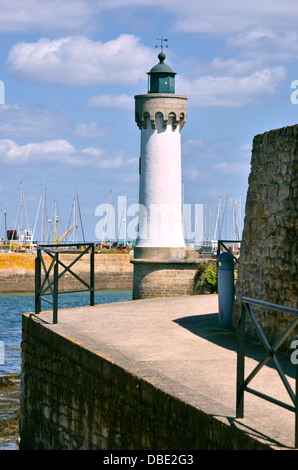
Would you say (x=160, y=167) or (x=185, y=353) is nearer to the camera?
(x=185, y=353)

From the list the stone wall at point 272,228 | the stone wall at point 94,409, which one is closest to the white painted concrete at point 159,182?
the stone wall at point 94,409

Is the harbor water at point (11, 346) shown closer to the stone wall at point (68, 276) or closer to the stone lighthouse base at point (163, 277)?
the stone wall at point (68, 276)

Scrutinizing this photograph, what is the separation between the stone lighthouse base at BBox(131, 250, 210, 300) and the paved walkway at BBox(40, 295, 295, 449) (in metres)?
19.4

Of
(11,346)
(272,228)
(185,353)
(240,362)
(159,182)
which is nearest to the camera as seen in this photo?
(240,362)

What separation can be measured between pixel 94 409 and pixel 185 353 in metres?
1.20

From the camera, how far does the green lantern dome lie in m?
35.1

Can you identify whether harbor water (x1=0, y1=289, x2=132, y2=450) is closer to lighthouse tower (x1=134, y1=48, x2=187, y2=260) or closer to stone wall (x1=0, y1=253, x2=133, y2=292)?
stone wall (x1=0, y1=253, x2=133, y2=292)

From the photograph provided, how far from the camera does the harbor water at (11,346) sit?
15.1 m

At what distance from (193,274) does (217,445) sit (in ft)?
97.3

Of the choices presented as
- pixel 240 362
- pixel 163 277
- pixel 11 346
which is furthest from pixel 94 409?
pixel 163 277

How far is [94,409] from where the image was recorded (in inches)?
354

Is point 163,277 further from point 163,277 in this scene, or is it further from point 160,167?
point 160,167

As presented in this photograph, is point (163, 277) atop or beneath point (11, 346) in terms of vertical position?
atop

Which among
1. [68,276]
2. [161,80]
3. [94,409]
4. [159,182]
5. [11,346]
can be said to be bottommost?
[11,346]
